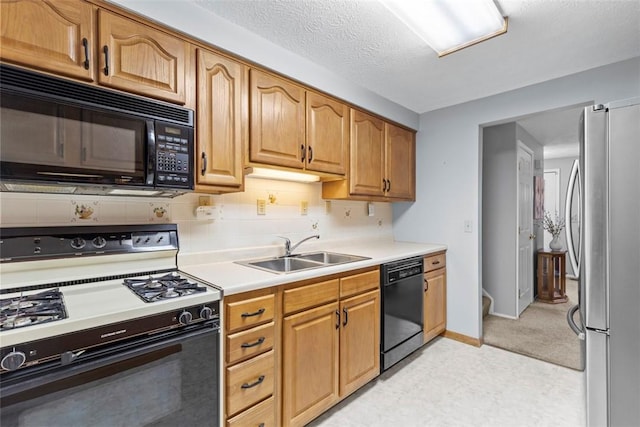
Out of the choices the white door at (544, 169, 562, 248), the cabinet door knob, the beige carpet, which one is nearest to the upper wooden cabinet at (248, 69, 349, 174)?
the cabinet door knob

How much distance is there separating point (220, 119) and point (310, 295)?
42.5 inches

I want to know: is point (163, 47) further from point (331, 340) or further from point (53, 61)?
point (331, 340)

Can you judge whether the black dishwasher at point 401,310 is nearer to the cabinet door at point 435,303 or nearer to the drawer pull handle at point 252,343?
the cabinet door at point 435,303

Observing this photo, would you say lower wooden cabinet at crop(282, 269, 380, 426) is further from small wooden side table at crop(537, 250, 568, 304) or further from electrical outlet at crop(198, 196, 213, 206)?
small wooden side table at crop(537, 250, 568, 304)

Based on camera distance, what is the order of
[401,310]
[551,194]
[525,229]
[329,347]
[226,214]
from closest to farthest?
[329,347], [226,214], [401,310], [525,229], [551,194]

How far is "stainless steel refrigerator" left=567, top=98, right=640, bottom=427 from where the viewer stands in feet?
4.02

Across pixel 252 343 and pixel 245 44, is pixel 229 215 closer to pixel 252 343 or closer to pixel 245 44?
pixel 252 343

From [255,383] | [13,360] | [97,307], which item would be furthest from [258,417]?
[13,360]

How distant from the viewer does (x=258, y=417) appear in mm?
1472

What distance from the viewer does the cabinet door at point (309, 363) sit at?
1.60 metres

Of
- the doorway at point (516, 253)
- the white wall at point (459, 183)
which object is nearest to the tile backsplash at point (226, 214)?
the white wall at point (459, 183)

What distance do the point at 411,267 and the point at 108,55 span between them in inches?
88.9

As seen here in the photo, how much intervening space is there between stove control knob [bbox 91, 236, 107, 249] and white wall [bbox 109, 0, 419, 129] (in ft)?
3.43

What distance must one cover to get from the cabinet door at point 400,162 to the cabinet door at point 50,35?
221cm
